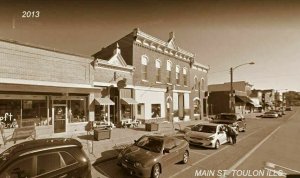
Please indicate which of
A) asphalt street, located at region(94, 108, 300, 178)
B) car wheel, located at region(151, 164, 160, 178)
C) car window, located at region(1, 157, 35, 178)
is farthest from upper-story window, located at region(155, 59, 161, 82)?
car window, located at region(1, 157, 35, 178)

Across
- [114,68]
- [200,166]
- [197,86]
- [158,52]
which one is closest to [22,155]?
[200,166]

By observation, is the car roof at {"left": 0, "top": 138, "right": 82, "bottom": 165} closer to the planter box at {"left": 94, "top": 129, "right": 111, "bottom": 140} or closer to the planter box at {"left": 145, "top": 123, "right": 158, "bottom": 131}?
the planter box at {"left": 94, "top": 129, "right": 111, "bottom": 140}

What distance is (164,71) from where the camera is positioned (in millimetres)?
25375

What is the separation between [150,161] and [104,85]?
11.1 m

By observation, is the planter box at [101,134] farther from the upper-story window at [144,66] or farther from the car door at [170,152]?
the upper-story window at [144,66]

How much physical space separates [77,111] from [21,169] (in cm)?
1164

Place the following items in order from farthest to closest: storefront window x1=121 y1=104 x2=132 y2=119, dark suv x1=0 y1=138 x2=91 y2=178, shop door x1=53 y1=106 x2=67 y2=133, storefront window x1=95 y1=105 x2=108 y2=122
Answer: storefront window x1=121 y1=104 x2=132 y2=119
storefront window x1=95 y1=105 x2=108 y2=122
shop door x1=53 y1=106 x2=67 y2=133
dark suv x1=0 y1=138 x2=91 y2=178

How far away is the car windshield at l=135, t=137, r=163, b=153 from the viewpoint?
8908 mm

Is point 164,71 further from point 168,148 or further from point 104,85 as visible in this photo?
point 168,148

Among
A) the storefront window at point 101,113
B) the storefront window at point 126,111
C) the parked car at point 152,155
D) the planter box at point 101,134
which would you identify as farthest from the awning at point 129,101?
the parked car at point 152,155

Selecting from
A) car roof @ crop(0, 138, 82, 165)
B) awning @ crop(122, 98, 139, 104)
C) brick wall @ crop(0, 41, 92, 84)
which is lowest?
car roof @ crop(0, 138, 82, 165)

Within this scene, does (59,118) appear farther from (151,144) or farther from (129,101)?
(151,144)

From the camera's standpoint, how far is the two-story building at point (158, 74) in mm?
21391

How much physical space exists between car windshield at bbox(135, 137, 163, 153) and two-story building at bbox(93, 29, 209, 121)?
10545mm
